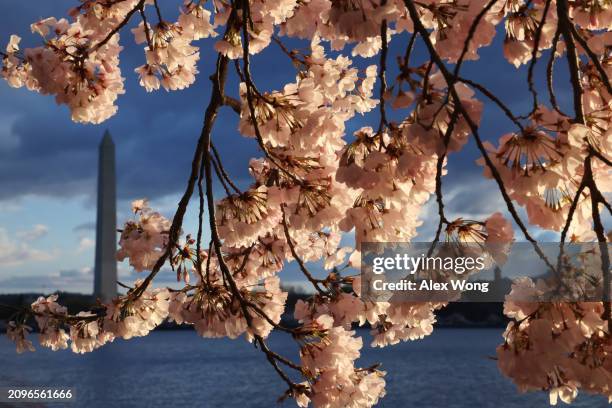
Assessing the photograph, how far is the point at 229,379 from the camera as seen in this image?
7400cm

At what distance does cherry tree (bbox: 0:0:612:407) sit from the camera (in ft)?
5.86

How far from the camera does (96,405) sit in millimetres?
58406

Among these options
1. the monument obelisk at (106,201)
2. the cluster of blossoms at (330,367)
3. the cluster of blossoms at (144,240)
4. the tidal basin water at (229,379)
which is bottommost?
the tidal basin water at (229,379)

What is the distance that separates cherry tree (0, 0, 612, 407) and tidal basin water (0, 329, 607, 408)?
4455 cm

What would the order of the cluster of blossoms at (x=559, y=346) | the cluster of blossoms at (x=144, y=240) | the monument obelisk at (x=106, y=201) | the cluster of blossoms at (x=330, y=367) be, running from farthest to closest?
1. the monument obelisk at (x=106, y=201)
2. the cluster of blossoms at (x=144, y=240)
3. the cluster of blossoms at (x=330, y=367)
4. the cluster of blossoms at (x=559, y=346)

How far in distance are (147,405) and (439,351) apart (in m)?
57.0

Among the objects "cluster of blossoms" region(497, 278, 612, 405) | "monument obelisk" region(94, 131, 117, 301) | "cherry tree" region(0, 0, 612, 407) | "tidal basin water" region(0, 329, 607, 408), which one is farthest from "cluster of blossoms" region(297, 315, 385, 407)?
Answer: "tidal basin water" region(0, 329, 607, 408)

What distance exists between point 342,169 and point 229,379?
2939 inches

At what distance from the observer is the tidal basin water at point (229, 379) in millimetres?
60031

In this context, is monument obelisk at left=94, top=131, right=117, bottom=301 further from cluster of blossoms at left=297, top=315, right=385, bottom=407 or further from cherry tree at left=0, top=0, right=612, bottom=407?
cluster of blossoms at left=297, top=315, right=385, bottom=407

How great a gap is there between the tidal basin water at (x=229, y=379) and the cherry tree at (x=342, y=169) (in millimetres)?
44546

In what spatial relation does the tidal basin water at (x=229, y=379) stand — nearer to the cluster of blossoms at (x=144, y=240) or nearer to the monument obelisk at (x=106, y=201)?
the monument obelisk at (x=106, y=201)

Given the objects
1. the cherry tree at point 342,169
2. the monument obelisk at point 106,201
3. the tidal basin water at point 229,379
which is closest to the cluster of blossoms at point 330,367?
the cherry tree at point 342,169

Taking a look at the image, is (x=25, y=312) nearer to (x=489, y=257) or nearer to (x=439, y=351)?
(x=489, y=257)
